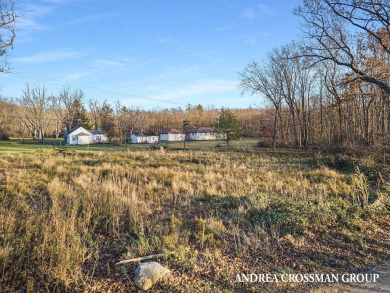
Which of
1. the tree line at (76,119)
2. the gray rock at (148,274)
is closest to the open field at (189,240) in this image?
the gray rock at (148,274)

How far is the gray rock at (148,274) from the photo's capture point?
3345mm

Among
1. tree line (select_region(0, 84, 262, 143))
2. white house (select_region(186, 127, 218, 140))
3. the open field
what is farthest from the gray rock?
white house (select_region(186, 127, 218, 140))

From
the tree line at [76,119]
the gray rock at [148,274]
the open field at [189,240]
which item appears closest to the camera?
the gray rock at [148,274]

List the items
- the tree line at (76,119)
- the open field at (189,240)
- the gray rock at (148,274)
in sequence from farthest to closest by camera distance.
Result: the tree line at (76,119)
the open field at (189,240)
the gray rock at (148,274)

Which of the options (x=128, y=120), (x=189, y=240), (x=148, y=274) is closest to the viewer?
(x=148, y=274)

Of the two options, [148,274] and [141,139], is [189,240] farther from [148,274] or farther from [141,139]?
[141,139]

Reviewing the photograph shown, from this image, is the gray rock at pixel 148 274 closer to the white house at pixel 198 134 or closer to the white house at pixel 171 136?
the white house at pixel 171 136

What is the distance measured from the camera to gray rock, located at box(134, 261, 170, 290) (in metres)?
3.34

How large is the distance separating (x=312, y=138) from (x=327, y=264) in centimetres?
3556

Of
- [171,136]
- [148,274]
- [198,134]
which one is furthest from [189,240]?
[198,134]

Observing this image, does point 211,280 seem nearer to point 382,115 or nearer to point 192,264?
point 192,264

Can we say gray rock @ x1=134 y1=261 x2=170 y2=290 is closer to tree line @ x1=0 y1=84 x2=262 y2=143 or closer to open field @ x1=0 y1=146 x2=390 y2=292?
open field @ x1=0 y1=146 x2=390 y2=292

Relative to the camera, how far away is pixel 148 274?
343cm

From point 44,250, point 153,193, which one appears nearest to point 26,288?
point 44,250
